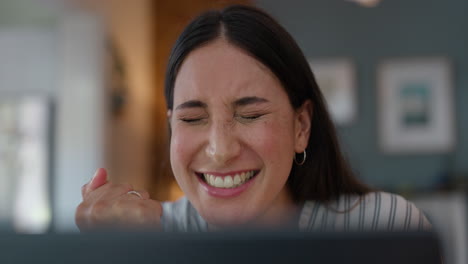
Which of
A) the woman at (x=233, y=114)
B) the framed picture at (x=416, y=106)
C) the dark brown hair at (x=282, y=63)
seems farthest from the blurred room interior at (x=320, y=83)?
the woman at (x=233, y=114)

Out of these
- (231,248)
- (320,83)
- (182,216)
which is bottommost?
(182,216)

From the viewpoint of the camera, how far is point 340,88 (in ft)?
14.8

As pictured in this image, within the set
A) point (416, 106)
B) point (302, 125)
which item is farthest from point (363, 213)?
point (416, 106)

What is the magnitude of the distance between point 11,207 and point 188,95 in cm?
365

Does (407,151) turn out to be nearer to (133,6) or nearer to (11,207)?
(133,6)

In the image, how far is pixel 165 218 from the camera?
1.38m

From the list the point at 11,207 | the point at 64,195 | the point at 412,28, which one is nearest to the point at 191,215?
the point at 64,195

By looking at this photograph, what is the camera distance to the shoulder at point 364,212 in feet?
3.92

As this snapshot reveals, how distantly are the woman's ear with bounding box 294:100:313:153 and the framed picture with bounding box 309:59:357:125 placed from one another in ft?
11.1

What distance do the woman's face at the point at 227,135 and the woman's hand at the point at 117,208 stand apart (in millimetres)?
156

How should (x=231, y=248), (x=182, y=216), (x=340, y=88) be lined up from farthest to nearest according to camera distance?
(x=340, y=88) → (x=182, y=216) → (x=231, y=248)

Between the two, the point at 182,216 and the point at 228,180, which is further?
the point at 182,216

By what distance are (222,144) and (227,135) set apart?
0.8 inches

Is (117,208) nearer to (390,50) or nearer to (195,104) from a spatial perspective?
(195,104)
